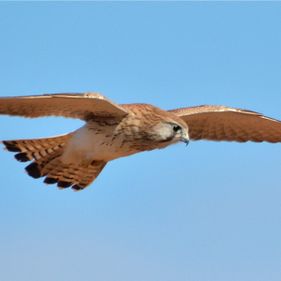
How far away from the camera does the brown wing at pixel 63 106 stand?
10.8m

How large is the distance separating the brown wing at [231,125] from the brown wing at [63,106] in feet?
4.85

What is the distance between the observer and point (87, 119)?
1173 centimetres

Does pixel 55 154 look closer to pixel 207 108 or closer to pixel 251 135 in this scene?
pixel 207 108

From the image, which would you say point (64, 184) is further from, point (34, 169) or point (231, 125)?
point (231, 125)

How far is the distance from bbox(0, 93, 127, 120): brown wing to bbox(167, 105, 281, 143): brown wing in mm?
1479

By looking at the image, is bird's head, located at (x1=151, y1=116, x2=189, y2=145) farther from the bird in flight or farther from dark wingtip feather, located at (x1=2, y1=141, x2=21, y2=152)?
dark wingtip feather, located at (x1=2, y1=141, x2=21, y2=152)

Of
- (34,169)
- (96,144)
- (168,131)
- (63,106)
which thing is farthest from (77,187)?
(168,131)

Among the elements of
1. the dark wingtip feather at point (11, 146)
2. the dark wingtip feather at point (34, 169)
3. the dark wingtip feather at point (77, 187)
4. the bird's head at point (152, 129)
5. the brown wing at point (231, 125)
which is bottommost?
the dark wingtip feather at point (77, 187)

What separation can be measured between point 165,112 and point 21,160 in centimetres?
204

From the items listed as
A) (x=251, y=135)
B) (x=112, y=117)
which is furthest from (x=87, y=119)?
(x=251, y=135)

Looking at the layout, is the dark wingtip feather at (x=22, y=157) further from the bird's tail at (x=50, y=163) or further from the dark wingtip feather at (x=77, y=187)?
the dark wingtip feather at (x=77, y=187)

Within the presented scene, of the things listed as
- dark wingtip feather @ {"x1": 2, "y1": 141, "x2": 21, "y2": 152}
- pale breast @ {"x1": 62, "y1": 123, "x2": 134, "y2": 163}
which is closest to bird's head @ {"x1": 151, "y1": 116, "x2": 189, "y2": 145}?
pale breast @ {"x1": 62, "y1": 123, "x2": 134, "y2": 163}

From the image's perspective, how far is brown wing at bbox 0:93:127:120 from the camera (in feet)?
35.4

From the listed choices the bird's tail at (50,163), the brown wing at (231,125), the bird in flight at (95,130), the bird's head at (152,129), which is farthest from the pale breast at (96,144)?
the brown wing at (231,125)
